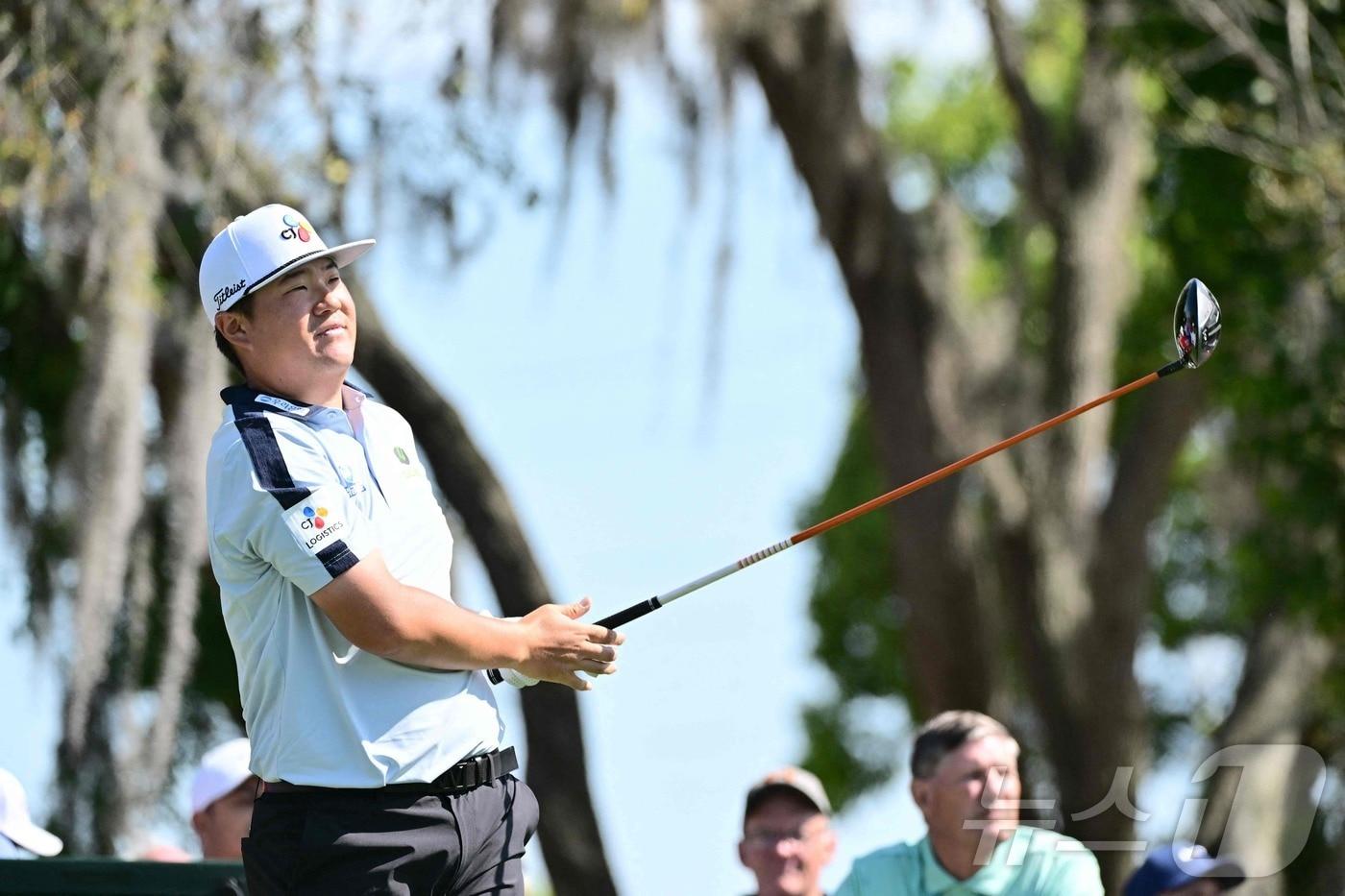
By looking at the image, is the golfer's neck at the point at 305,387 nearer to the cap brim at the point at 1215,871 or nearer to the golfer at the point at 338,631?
the golfer at the point at 338,631

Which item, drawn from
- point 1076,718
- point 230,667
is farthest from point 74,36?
point 1076,718

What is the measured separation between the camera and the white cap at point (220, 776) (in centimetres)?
552

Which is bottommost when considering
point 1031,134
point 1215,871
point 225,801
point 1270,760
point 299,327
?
point 1270,760

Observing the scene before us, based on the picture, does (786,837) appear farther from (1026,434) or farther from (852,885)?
(1026,434)

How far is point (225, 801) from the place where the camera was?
5547 millimetres

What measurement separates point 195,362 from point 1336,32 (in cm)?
525

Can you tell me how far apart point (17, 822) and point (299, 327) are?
211 centimetres

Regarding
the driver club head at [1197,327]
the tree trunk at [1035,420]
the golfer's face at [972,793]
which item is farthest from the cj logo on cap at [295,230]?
the tree trunk at [1035,420]

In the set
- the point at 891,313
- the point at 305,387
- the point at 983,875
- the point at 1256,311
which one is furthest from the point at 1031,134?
the point at 305,387

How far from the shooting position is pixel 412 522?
3.37 m

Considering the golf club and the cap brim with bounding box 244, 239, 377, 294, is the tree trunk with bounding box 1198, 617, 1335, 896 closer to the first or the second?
the golf club

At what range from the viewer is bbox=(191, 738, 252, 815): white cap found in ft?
18.1

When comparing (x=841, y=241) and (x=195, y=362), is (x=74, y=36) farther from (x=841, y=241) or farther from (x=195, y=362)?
(x=841, y=241)

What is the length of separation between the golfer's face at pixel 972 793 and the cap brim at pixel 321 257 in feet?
8.18
